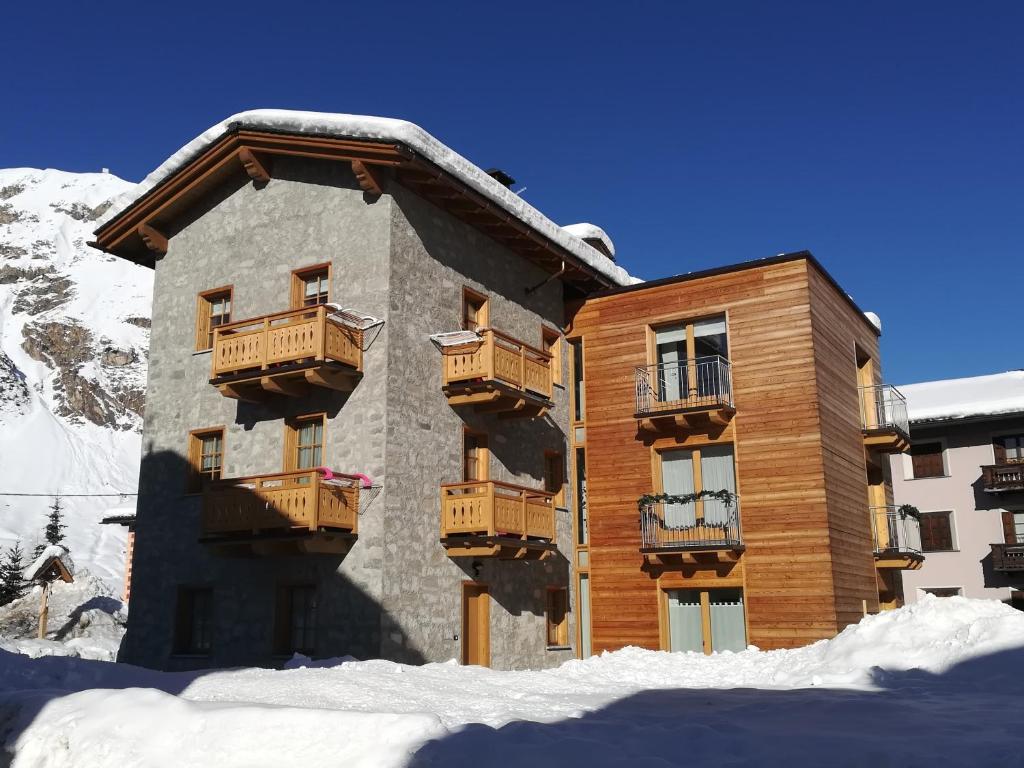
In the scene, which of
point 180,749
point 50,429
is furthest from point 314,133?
point 50,429

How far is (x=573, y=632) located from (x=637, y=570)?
84.5 inches

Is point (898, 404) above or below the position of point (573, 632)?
above

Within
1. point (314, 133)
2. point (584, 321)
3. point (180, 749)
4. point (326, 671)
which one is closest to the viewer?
point (180, 749)

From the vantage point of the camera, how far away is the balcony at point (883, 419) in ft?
80.6

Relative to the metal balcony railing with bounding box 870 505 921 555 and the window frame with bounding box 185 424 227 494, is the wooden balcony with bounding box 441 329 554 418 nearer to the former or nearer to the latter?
the window frame with bounding box 185 424 227 494

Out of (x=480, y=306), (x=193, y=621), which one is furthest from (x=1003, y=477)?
(x=193, y=621)

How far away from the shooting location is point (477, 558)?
1980cm

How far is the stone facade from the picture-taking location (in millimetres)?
18078

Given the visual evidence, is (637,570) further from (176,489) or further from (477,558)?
(176,489)

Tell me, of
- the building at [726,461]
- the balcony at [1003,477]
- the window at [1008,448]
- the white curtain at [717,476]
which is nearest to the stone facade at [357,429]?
the building at [726,461]

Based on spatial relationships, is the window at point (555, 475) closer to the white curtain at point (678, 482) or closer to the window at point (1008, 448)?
the white curtain at point (678, 482)

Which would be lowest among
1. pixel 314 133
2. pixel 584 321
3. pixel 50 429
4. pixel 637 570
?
pixel 637 570

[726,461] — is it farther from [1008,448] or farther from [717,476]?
[1008,448]

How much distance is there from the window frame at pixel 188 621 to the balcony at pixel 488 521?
536cm
